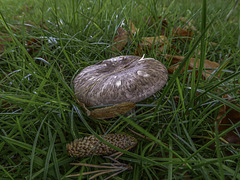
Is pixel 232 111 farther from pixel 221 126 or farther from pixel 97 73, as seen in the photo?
pixel 97 73

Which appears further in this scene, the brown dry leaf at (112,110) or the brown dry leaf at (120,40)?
the brown dry leaf at (120,40)

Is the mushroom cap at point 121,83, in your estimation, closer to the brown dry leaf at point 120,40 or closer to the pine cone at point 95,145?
the pine cone at point 95,145

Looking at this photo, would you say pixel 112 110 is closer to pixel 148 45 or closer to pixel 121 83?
pixel 121 83

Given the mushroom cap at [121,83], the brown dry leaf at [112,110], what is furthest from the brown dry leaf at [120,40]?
the brown dry leaf at [112,110]

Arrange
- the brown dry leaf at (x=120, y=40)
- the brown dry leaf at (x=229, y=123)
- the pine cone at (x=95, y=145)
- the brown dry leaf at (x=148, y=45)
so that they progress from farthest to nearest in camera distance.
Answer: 1. the brown dry leaf at (x=120, y=40)
2. the brown dry leaf at (x=148, y=45)
3. the brown dry leaf at (x=229, y=123)
4. the pine cone at (x=95, y=145)

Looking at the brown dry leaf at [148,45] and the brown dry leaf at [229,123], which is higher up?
the brown dry leaf at [148,45]

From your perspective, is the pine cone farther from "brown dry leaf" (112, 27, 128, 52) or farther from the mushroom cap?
"brown dry leaf" (112, 27, 128, 52)

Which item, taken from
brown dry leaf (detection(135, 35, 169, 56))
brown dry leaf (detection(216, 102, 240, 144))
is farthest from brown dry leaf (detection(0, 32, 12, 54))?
brown dry leaf (detection(216, 102, 240, 144))
